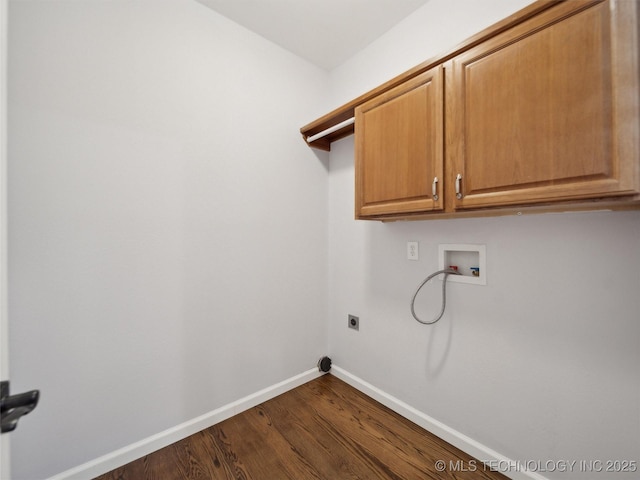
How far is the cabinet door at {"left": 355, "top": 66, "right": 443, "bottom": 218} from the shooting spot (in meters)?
1.17

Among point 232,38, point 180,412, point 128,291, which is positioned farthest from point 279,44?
point 180,412

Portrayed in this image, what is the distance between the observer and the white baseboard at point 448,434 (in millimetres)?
1208

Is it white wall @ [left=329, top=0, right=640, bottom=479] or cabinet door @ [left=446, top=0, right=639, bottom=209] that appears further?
white wall @ [left=329, top=0, right=640, bottom=479]

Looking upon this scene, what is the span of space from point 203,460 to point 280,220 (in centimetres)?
142

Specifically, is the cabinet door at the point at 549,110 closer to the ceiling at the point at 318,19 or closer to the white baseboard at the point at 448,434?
the ceiling at the point at 318,19

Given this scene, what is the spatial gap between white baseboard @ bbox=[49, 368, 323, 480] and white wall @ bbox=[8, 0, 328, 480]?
0.03 meters

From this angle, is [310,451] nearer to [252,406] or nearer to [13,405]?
[252,406]

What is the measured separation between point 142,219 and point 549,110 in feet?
5.90

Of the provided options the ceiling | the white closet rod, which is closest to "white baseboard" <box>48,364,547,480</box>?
the white closet rod

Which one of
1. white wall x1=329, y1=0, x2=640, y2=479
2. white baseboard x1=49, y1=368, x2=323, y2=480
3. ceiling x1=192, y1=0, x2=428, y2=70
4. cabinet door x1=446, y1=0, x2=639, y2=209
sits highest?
ceiling x1=192, y1=0, x2=428, y2=70

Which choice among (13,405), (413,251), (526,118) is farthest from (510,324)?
(13,405)

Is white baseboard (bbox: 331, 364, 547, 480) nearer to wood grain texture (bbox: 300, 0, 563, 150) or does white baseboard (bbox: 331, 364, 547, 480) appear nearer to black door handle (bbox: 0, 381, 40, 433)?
black door handle (bbox: 0, 381, 40, 433)

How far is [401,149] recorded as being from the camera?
1.31 meters

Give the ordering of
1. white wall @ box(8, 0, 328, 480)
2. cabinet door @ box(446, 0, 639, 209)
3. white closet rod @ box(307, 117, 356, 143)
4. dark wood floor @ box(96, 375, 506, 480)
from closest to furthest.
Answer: cabinet door @ box(446, 0, 639, 209) → white wall @ box(8, 0, 328, 480) → dark wood floor @ box(96, 375, 506, 480) → white closet rod @ box(307, 117, 356, 143)
